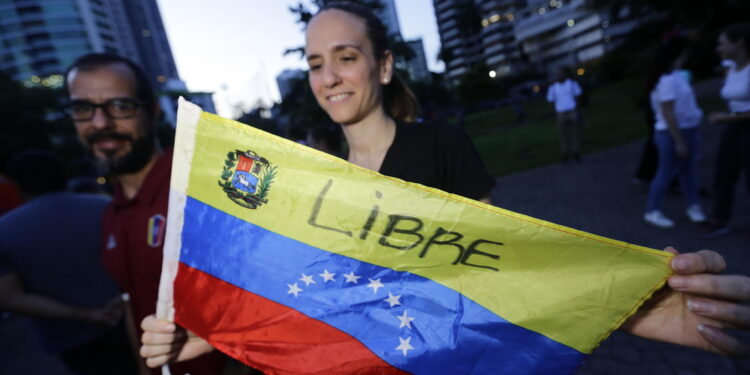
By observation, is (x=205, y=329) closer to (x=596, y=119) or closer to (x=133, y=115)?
(x=133, y=115)

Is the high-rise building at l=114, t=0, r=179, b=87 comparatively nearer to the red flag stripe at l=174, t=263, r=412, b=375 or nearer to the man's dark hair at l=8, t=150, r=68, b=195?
the man's dark hair at l=8, t=150, r=68, b=195

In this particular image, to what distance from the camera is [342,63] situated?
1.48m

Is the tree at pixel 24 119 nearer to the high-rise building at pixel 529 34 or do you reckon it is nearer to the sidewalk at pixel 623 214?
the sidewalk at pixel 623 214

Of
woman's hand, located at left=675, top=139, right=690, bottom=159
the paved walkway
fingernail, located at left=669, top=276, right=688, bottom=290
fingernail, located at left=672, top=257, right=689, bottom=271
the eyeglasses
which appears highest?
the eyeglasses

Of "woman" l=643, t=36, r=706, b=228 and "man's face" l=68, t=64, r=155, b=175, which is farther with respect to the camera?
"woman" l=643, t=36, r=706, b=228

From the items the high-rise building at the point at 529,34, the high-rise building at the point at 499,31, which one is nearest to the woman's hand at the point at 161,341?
the high-rise building at the point at 529,34

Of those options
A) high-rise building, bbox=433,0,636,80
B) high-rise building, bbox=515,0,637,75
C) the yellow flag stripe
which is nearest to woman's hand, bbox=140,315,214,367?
the yellow flag stripe

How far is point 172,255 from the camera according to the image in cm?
125

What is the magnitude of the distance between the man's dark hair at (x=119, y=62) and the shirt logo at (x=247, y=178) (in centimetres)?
114

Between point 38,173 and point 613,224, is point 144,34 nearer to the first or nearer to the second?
point 38,173

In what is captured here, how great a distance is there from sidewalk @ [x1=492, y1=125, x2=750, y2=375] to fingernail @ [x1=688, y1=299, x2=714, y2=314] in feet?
7.37

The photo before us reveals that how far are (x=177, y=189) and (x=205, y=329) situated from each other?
52cm

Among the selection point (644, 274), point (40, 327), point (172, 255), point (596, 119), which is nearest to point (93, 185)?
point (40, 327)

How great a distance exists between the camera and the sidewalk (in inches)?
106
